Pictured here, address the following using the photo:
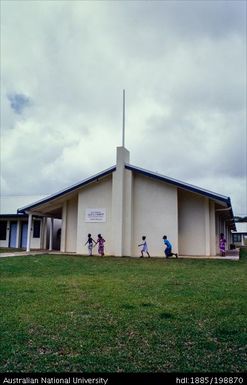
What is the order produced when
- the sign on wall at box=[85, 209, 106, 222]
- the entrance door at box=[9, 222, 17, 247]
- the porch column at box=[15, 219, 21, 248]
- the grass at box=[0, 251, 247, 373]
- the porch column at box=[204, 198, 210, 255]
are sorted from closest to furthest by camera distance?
the grass at box=[0, 251, 247, 373]
the porch column at box=[204, 198, 210, 255]
the sign on wall at box=[85, 209, 106, 222]
the porch column at box=[15, 219, 21, 248]
the entrance door at box=[9, 222, 17, 247]

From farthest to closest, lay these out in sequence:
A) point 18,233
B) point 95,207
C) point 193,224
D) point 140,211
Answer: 1. point 18,233
2. point 95,207
3. point 193,224
4. point 140,211

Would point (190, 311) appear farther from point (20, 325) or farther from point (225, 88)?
point (225, 88)

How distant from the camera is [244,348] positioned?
15.7 feet

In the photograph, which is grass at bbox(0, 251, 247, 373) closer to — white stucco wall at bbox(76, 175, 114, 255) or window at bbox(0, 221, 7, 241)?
white stucco wall at bbox(76, 175, 114, 255)

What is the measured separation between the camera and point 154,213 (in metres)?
20.3

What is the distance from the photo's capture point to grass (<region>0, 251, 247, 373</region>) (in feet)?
14.2

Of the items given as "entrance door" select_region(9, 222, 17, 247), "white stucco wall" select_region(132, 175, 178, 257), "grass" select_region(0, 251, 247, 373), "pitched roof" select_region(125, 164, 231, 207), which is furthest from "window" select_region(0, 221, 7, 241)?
"grass" select_region(0, 251, 247, 373)

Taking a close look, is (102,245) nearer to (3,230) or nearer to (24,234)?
(24,234)

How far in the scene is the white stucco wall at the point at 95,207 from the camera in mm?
21281

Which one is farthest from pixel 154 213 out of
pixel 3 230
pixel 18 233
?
pixel 3 230

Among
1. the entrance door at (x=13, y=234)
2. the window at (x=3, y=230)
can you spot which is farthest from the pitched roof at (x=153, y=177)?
the window at (x=3, y=230)

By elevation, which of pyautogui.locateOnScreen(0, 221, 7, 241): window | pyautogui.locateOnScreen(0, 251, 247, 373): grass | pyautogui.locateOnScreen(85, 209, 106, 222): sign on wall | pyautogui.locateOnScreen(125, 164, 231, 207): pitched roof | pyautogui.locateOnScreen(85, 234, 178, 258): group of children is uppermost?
pyautogui.locateOnScreen(125, 164, 231, 207): pitched roof

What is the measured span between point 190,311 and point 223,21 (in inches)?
352

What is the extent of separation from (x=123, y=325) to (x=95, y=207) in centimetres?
1600
